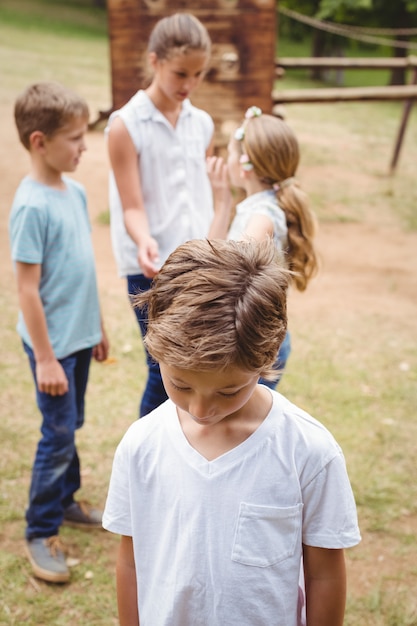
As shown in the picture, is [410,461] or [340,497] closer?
[340,497]

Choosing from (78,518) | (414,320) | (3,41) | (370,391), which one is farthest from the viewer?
(3,41)

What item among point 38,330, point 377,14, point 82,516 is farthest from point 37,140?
point 377,14

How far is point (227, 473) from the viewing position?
1.33 meters

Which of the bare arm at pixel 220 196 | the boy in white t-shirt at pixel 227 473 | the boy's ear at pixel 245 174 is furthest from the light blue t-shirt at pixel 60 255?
the boy in white t-shirt at pixel 227 473

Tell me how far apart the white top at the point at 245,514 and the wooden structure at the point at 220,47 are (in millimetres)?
5530

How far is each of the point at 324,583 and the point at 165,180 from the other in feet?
6.01

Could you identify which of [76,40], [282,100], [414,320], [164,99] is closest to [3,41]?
[76,40]

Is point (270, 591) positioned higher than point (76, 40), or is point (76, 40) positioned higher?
point (270, 591)

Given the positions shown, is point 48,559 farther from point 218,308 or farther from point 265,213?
point 218,308

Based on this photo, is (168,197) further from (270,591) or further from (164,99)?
(270,591)

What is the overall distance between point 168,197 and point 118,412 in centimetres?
150

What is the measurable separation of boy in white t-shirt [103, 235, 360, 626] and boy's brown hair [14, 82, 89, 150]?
1263mm

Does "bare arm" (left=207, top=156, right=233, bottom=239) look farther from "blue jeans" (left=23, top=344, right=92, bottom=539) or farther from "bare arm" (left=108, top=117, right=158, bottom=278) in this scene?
"blue jeans" (left=23, top=344, right=92, bottom=539)

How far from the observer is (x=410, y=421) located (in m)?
3.91
